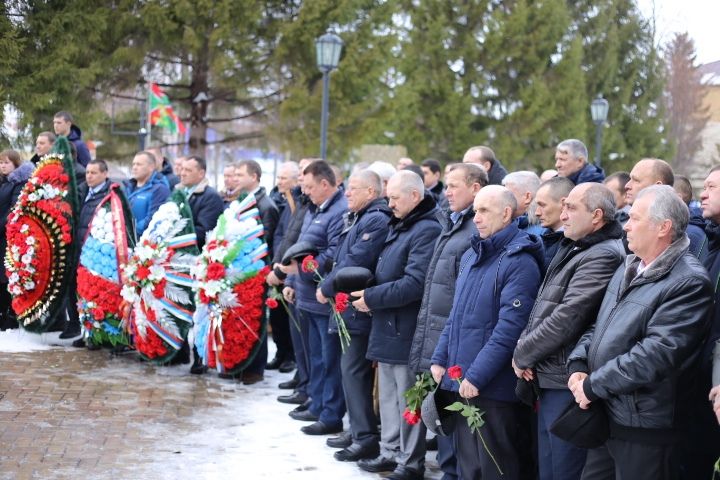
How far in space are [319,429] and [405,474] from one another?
1404 mm

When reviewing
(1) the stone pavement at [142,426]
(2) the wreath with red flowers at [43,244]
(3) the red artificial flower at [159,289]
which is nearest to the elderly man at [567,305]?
(1) the stone pavement at [142,426]

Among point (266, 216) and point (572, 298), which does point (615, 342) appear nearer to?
Answer: point (572, 298)

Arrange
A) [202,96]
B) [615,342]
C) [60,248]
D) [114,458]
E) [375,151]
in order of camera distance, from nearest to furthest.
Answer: [615,342]
[114,458]
[60,248]
[375,151]
[202,96]

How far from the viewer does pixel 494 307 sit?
553 centimetres

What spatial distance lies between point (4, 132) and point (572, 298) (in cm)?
899

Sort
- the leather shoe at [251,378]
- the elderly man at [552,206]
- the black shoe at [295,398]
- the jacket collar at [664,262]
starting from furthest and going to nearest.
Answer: the leather shoe at [251,378] → the black shoe at [295,398] → the elderly man at [552,206] → the jacket collar at [664,262]

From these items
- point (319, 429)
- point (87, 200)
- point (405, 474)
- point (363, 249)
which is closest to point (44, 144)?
point (87, 200)

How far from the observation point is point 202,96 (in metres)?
22.1

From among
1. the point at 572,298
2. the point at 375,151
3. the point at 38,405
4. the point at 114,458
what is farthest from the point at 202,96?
the point at 572,298

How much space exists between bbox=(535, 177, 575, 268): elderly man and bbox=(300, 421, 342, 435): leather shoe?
2866 millimetres

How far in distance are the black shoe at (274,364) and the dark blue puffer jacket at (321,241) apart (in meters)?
2.22

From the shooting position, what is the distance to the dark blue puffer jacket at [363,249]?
710 centimetres

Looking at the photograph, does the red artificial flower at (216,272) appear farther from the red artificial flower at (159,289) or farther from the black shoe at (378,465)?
the black shoe at (378,465)

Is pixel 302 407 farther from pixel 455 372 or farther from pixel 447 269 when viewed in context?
pixel 455 372
